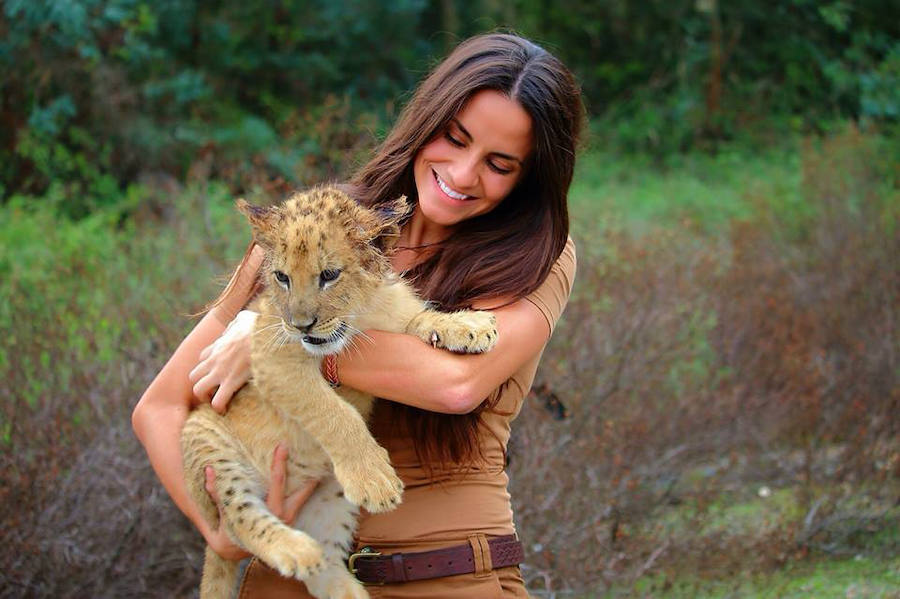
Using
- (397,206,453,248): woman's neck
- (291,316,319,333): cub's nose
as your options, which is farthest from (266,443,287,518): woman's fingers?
(397,206,453,248): woman's neck

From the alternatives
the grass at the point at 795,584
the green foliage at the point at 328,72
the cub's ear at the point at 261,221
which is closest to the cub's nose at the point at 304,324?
the cub's ear at the point at 261,221

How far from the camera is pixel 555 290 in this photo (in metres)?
3.69

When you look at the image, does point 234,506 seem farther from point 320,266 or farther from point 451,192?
point 451,192

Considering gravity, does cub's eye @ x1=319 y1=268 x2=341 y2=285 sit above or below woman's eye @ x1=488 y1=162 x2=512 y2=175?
below

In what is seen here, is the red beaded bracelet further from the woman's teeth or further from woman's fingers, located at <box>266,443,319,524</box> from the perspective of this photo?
the woman's teeth

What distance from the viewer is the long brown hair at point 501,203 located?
3.59m

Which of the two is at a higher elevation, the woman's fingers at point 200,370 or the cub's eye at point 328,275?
the cub's eye at point 328,275

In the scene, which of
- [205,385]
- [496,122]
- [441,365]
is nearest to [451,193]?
[496,122]

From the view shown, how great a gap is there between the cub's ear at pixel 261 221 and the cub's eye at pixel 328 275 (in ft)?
0.78

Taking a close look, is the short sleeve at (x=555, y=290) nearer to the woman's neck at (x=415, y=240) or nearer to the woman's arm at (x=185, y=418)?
the woman's neck at (x=415, y=240)

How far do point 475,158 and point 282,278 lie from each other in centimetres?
78

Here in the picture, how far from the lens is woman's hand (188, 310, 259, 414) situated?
3752 mm

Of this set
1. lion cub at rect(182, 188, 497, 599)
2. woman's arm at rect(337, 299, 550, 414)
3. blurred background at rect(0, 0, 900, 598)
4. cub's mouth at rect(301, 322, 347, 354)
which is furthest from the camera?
blurred background at rect(0, 0, 900, 598)

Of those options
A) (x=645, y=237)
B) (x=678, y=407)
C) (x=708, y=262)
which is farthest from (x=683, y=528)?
(x=645, y=237)
